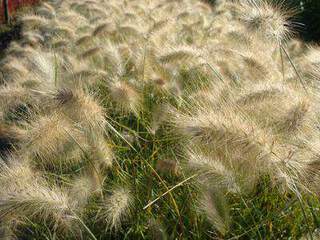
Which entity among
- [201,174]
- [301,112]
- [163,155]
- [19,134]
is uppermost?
[301,112]

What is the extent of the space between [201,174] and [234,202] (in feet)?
1.87

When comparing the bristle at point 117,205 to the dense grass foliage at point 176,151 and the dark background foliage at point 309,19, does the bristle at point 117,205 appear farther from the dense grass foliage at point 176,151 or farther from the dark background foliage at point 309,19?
the dark background foliage at point 309,19

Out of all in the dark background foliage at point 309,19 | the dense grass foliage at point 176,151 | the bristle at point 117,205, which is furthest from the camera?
the dark background foliage at point 309,19

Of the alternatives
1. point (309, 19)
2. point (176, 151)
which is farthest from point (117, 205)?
point (309, 19)

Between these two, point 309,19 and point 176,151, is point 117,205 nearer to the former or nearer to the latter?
point 176,151

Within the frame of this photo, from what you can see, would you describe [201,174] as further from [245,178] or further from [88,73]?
[88,73]

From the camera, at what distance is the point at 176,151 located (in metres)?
2.70

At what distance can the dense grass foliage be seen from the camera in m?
1.81

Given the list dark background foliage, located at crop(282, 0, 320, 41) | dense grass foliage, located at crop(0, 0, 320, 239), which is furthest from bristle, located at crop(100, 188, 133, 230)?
dark background foliage, located at crop(282, 0, 320, 41)

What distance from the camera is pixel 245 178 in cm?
191

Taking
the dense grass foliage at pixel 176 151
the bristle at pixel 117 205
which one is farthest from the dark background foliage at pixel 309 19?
the bristle at pixel 117 205

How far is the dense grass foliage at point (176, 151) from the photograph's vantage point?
181 centimetres

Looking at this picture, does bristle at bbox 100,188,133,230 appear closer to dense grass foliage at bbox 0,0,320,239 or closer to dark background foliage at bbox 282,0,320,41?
dense grass foliage at bbox 0,0,320,239

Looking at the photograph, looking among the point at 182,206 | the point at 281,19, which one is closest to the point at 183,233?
the point at 182,206
